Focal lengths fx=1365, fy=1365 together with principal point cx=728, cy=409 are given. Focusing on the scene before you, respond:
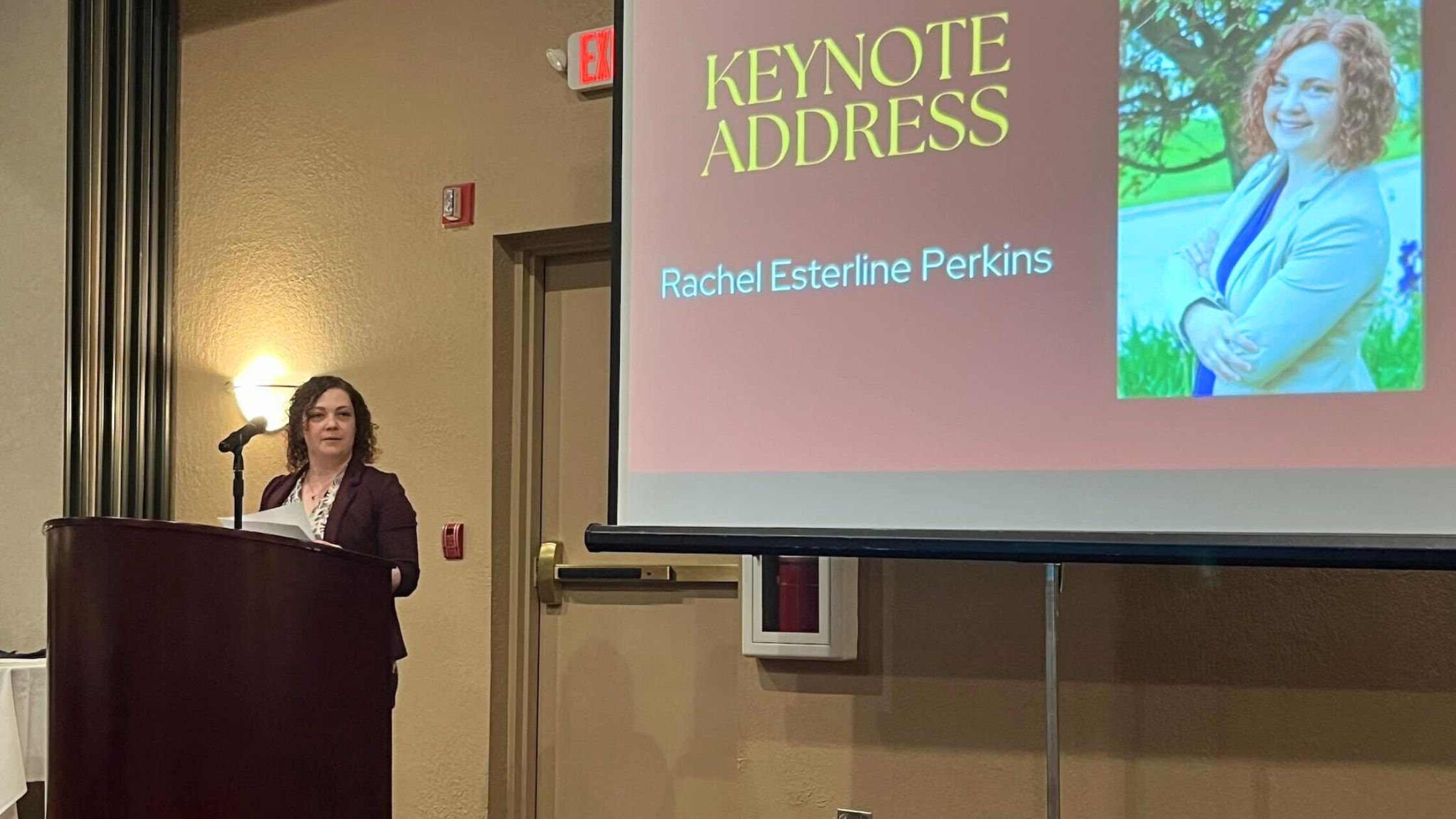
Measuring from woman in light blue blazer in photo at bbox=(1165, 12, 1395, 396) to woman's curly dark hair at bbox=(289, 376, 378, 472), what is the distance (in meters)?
2.46

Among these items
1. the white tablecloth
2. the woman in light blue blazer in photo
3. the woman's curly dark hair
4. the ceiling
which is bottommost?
the white tablecloth

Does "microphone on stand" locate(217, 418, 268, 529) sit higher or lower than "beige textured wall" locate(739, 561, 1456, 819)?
higher

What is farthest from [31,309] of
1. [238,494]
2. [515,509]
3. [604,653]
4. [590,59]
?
[238,494]

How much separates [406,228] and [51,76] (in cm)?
150

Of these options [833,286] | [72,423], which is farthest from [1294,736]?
[72,423]

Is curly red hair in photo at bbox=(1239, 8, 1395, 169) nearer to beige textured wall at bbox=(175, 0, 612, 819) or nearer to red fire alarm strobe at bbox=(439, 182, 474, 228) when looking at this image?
beige textured wall at bbox=(175, 0, 612, 819)

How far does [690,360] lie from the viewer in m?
2.58

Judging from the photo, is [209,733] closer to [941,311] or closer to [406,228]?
[941,311]

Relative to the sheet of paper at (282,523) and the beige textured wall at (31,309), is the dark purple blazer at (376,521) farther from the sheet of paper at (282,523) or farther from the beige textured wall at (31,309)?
the beige textured wall at (31,309)

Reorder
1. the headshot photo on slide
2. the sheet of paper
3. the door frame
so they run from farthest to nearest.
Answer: the door frame → the sheet of paper → the headshot photo on slide

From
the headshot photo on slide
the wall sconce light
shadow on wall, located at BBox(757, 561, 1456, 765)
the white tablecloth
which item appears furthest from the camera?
the wall sconce light

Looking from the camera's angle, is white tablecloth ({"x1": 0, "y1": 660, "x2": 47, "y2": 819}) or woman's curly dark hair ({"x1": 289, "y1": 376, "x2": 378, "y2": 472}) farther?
woman's curly dark hair ({"x1": 289, "y1": 376, "x2": 378, "y2": 472})

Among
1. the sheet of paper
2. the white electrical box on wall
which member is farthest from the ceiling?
the white electrical box on wall

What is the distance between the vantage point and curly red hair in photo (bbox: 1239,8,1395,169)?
6.91 ft
